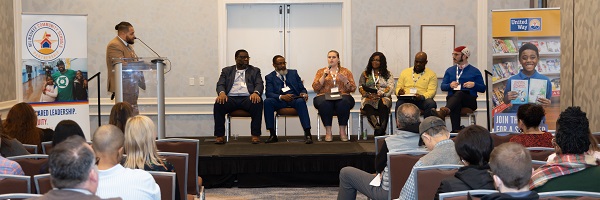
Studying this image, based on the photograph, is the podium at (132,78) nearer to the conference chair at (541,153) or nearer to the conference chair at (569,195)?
the conference chair at (541,153)

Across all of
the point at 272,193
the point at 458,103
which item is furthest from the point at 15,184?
the point at 458,103

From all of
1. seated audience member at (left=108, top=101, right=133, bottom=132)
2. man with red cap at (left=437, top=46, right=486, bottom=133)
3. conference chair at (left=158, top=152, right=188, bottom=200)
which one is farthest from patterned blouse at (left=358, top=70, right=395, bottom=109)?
conference chair at (left=158, top=152, right=188, bottom=200)

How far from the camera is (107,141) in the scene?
12.0 ft

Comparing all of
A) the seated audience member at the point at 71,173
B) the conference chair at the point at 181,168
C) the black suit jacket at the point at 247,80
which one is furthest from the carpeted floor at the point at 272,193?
the seated audience member at the point at 71,173

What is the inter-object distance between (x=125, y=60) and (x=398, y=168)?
3.27m

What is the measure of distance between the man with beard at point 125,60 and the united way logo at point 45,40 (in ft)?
1.55

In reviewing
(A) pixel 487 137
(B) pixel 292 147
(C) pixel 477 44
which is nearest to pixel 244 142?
(B) pixel 292 147

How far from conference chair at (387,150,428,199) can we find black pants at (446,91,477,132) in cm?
457

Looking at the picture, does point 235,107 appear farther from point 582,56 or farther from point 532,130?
point 532,130

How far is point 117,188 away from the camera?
3.49m

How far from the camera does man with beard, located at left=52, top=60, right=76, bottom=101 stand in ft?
25.5

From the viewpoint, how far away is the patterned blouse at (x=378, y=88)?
9273 millimetres

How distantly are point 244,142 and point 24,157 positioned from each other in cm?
462

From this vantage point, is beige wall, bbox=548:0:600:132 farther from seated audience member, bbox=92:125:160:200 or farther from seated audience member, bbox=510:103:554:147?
seated audience member, bbox=92:125:160:200
